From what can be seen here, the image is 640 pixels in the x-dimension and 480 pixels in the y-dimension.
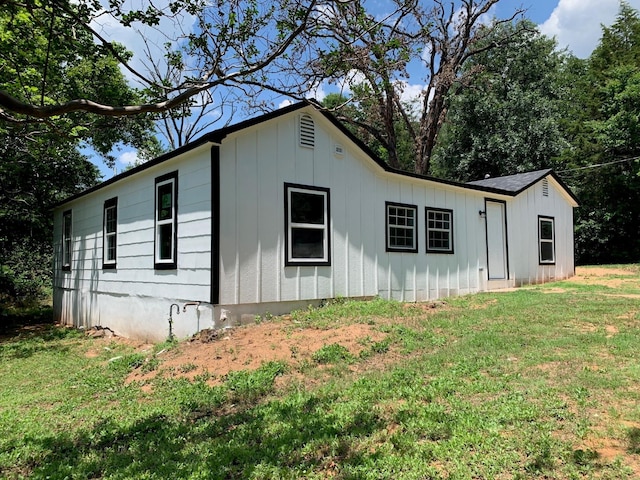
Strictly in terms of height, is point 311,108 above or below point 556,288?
above

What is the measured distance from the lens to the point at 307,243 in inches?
338

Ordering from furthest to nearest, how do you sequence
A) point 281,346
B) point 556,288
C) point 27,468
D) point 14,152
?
point 14,152
point 556,288
point 281,346
point 27,468

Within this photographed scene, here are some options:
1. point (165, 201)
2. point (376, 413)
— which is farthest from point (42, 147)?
point (376, 413)

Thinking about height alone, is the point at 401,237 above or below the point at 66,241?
below

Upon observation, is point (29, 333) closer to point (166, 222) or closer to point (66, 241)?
point (66, 241)

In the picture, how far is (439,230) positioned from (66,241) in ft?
37.3

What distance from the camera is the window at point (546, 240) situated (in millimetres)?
14125

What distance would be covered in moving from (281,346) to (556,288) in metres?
8.62

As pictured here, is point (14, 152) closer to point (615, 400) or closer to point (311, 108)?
point (311, 108)

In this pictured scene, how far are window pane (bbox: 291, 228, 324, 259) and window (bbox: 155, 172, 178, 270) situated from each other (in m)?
2.20

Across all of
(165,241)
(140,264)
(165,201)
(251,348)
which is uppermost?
(165,201)

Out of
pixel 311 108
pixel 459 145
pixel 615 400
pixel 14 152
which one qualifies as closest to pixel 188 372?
pixel 615 400

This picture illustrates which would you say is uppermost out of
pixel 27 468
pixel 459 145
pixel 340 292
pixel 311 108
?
pixel 459 145

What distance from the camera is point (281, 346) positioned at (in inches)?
248
